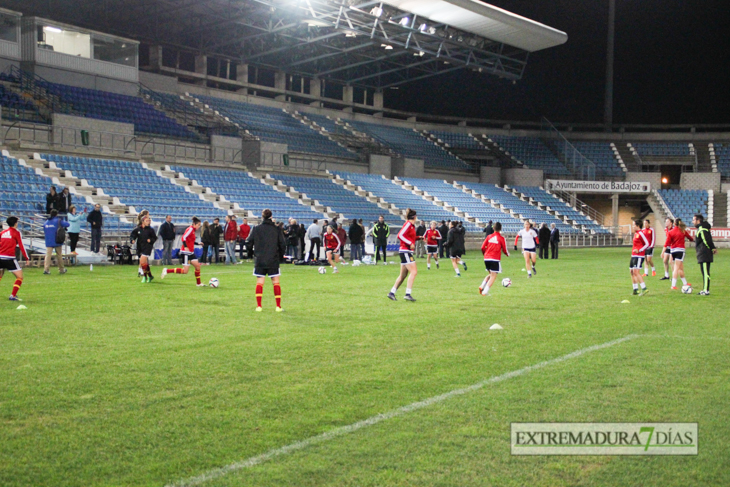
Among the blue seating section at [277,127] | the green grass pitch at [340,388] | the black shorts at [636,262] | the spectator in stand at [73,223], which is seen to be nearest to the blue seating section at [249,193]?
the blue seating section at [277,127]

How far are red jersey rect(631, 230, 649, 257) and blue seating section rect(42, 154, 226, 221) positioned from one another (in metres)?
19.8

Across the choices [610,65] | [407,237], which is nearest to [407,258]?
[407,237]

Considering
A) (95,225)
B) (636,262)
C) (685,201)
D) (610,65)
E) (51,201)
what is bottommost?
(636,262)

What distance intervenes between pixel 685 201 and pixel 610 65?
13.0 m

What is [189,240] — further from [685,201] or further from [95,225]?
[685,201]

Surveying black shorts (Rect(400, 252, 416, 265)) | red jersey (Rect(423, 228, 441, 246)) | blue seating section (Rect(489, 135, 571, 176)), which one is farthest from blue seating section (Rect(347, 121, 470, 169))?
black shorts (Rect(400, 252, 416, 265))

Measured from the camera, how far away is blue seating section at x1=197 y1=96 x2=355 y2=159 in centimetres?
4581

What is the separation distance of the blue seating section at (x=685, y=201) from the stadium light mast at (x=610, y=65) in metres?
8.47

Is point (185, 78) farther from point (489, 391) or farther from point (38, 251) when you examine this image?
point (489, 391)

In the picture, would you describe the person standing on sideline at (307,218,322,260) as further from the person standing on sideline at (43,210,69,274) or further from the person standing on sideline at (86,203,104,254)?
the person standing on sideline at (43,210,69,274)

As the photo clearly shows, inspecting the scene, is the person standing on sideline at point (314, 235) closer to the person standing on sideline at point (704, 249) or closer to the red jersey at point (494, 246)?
the red jersey at point (494, 246)

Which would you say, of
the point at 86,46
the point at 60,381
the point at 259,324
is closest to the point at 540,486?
the point at 60,381

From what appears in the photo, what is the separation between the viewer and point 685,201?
57.5 m

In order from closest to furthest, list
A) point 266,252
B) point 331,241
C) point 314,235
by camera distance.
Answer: point 266,252
point 331,241
point 314,235
